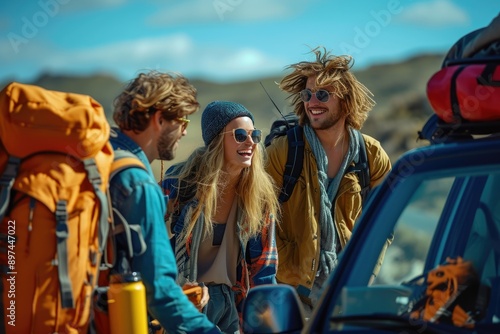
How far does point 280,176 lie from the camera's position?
676 centimetres

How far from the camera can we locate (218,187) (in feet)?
19.1

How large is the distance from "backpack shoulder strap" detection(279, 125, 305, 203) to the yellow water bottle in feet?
9.38

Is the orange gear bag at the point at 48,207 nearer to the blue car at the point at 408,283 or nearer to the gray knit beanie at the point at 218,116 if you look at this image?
the blue car at the point at 408,283

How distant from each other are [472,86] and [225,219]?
2.72m

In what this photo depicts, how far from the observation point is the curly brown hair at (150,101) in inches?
167

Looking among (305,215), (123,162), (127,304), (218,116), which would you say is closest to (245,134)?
(218,116)

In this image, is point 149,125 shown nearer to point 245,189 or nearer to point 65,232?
point 65,232

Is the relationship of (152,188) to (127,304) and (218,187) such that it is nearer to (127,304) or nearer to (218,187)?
(127,304)

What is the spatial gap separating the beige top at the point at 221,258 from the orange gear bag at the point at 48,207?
1.89 meters

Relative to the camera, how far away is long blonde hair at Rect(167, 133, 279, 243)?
5684 mm

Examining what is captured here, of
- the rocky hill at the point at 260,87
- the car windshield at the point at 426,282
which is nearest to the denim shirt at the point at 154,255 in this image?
the car windshield at the point at 426,282

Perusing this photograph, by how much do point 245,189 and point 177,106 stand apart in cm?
160

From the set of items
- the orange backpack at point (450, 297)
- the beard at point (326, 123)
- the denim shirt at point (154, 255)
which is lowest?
the orange backpack at point (450, 297)

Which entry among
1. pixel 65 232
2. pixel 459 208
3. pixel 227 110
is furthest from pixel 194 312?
pixel 227 110
